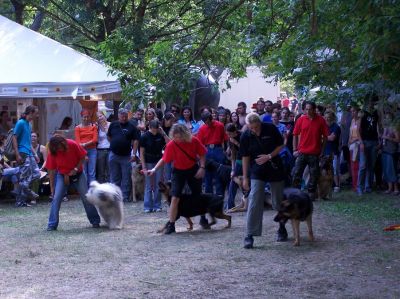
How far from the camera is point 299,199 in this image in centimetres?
1019

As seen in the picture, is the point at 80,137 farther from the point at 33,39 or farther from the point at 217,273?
the point at 217,273

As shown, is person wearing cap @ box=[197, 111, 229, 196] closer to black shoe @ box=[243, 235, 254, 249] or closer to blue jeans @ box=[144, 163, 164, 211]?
blue jeans @ box=[144, 163, 164, 211]

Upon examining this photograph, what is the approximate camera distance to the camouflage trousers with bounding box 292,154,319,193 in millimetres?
14843

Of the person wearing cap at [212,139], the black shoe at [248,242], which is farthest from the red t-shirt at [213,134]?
the black shoe at [248,242]

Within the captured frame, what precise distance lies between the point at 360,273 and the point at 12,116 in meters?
14.2

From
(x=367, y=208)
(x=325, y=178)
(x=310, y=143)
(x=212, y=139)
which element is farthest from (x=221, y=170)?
(x=367, y=208)

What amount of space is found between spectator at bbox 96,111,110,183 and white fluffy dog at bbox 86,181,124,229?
4.85 m

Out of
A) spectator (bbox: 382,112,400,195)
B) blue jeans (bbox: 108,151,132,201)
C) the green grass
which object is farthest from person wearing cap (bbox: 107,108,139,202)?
spectator (bbox: 382,112,400,195)

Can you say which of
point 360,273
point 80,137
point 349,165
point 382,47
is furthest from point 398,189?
point 382,47

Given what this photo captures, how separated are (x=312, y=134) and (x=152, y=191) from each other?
3.21 metres

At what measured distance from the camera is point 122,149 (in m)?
15.9

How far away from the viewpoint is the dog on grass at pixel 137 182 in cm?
1614

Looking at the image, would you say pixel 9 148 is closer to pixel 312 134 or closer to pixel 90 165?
pixel 90 165

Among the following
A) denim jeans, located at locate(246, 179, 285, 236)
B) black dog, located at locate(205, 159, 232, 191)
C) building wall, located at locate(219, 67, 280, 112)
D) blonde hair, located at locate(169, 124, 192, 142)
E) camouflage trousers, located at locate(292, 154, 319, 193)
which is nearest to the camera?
denim jeans, located at locate(246, 179, 285, 236)
